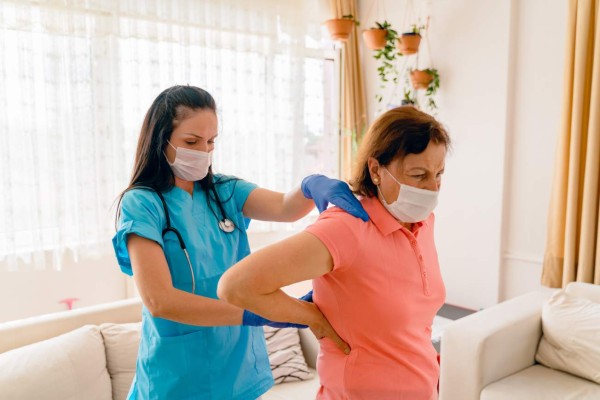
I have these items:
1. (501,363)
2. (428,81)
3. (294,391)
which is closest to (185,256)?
(294,391)

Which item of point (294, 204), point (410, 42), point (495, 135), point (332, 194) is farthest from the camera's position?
point (410, 42)

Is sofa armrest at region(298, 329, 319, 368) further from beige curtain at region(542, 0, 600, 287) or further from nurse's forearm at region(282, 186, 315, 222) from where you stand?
beige curtain at region(542, 0, 600, 287)

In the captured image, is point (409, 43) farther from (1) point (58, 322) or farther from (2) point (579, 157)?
(1) point (58, 322)

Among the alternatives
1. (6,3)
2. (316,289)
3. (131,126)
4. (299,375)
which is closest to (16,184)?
(131,126)

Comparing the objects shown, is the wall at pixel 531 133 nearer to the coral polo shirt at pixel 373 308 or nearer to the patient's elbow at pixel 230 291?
the coral polo shirt at pixel 373 308

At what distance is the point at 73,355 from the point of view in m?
1.90

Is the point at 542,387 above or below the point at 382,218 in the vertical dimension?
below

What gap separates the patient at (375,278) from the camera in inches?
39.2

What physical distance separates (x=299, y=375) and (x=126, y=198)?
4.84 ft

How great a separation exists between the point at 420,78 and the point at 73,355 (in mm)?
2555

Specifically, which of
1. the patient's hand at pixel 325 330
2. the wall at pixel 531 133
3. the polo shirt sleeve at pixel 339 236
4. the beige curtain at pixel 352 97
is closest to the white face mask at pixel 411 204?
the polo shirt sleeve at pixel 339 236

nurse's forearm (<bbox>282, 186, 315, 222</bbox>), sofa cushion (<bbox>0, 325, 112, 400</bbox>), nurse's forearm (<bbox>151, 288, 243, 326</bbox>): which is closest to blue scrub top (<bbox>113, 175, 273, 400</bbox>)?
nurse's forearm (<bbox>151, 288, 243, 326</bbox>)

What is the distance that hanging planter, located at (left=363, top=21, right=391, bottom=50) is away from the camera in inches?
134

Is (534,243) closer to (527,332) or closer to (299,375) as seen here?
(527,332)
